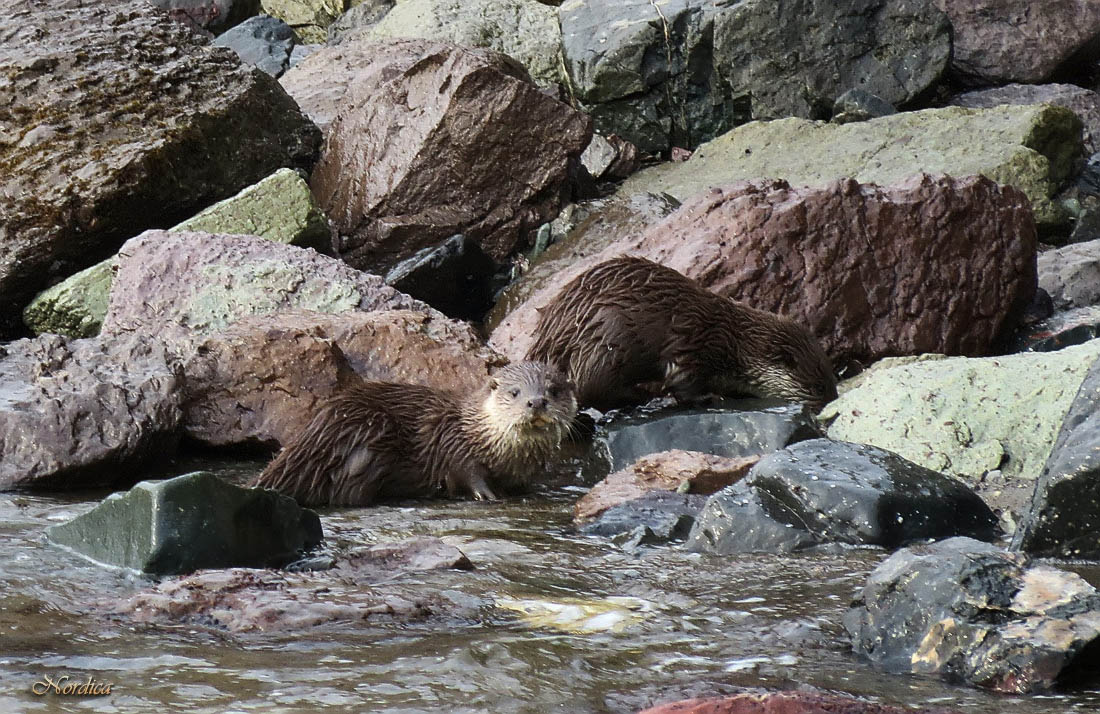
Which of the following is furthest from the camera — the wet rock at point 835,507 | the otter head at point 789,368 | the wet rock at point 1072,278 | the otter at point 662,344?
the wet rock at point 1072,278

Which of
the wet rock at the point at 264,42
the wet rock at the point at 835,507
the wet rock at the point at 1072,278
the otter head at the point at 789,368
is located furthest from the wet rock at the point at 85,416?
the wet rock at the point at 264,42

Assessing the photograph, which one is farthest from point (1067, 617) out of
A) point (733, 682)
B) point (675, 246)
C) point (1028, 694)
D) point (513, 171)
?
point (513, 171)

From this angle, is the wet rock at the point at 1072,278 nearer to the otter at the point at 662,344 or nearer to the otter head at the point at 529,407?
the otter at the point at 662,344

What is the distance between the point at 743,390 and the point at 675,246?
1095mm

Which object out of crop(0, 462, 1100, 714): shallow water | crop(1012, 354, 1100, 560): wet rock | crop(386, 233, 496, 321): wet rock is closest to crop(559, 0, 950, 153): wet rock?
crop(386, 233, 496, 321): wet rock

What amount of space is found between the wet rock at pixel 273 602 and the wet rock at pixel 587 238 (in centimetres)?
492

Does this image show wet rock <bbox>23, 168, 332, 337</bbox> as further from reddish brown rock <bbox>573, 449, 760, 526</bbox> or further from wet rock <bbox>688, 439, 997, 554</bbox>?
wet rock <bbox>688, 439, 997, 554</bbox>

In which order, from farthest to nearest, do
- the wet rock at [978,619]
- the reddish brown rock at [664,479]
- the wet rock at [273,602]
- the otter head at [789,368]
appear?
the otter head at [789,368] → the reddish brown rock at [664,479] → the wet rock at [273,602] → the wet rock at [978,619]

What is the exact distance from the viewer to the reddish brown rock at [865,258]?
6.93 meters

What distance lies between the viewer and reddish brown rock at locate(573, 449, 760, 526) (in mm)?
4930

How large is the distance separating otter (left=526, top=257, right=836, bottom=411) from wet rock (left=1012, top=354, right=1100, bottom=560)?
2.34m

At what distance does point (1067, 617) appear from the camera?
289cm

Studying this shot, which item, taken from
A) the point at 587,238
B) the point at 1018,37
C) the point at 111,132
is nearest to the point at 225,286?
the point at 111,132

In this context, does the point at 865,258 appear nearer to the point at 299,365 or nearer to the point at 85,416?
the point at 299,365
